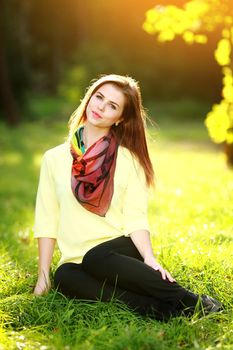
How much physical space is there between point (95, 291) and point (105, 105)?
1.09 m

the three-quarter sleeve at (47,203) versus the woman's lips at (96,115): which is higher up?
the woman's lips at (96,115)

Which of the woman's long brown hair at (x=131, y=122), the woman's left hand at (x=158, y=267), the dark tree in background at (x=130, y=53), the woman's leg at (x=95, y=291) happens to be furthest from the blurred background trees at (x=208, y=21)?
the dark tree in background at (x=130, y=53)

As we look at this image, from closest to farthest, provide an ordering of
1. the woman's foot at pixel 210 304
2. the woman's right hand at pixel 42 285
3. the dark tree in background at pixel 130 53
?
the woman's foot at pixel 210 304
the woman's right hand at pixel 42 285
the dark tree in background at pixel 130 53

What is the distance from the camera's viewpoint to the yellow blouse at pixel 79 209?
3.20 m

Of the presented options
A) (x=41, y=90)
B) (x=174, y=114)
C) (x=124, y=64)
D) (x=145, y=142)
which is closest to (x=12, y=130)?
(x=174, y=114)

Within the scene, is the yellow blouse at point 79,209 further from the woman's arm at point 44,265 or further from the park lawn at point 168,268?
the park lawn at point 168,268

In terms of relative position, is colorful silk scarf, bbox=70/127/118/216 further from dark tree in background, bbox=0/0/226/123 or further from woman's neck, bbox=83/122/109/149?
dark tree in background, bbox=0/0/226/123

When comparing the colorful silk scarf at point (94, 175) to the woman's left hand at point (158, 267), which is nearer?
the woman's left hand at point (158, 267)

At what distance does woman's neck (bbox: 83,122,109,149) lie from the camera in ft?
11.2

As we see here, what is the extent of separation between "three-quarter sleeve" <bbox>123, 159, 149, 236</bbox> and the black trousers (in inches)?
4.2

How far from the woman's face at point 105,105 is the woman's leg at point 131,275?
74 centimetres

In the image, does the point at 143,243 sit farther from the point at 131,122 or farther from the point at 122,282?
the point at 131,122

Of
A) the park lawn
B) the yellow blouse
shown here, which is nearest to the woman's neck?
the yellow blouse

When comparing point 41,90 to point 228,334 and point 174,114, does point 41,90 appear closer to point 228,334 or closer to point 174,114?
point 174,114
